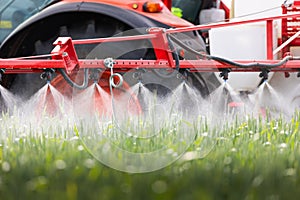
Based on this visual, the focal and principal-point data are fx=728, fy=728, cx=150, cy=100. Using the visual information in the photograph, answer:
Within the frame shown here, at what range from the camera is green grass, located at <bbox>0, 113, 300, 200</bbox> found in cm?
172

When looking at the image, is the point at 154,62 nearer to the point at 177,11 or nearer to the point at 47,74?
the point at 47,74

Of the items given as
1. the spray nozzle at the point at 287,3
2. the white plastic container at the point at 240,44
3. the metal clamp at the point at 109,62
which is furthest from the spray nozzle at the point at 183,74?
the spray nozzle at the point at 287,3

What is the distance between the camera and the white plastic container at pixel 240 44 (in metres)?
4.34

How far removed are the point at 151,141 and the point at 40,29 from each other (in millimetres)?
1790

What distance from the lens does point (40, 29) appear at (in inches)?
169

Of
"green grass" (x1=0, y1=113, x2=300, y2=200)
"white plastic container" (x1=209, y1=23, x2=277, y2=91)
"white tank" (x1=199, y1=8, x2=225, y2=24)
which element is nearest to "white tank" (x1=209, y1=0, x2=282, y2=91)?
"white plastic container" (x1=209, y1=23, x2=277, y2=91)

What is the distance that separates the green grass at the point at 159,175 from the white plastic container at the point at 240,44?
158cm

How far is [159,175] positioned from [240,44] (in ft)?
8.23

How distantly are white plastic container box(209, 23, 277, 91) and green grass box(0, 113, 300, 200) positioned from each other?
158 centimetres

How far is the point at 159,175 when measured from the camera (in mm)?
1996

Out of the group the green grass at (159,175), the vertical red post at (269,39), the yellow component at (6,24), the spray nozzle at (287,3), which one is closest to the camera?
the green grass at (159,175)

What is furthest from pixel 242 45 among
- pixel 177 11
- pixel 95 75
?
pixel 95 75

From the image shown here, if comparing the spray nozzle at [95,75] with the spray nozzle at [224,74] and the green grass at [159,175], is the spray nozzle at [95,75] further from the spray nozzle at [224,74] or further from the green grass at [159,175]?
the green grass at [159,175]

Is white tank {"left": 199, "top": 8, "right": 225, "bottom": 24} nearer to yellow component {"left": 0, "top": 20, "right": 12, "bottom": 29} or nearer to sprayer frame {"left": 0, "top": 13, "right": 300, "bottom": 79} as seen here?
sprayer frame {"left": 0, "top": 13, "right": 300, "bottom": 79}
